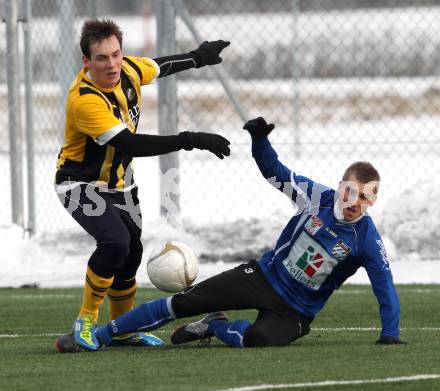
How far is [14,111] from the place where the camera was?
11211 millimetres

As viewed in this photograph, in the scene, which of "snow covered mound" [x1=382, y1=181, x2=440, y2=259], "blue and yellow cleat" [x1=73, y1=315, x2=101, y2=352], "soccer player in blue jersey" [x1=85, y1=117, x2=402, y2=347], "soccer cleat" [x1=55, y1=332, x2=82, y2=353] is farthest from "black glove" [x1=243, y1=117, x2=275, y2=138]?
"snow covered mound" [x1=382, y1=181, x2=440, y2=259]

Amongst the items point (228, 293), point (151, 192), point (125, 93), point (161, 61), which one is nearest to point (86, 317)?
point (228, 293)

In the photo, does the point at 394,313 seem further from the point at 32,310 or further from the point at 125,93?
the point at 32,310

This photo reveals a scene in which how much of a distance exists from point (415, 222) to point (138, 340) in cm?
437

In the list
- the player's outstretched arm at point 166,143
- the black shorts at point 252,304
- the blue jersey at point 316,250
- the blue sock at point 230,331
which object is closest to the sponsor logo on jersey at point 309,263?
the blue jersey at point 316,250

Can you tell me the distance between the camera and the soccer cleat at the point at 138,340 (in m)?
6.75

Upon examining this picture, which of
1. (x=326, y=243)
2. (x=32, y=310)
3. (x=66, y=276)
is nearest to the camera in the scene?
(x=326, y=243)

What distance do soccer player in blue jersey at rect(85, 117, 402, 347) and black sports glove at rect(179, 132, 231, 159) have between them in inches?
6.9

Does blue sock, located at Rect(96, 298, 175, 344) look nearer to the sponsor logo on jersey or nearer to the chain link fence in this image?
the sponsor logo on jersey

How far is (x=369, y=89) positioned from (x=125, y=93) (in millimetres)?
22314

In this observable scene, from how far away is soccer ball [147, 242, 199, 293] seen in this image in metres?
6.90

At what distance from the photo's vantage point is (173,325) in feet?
25.2

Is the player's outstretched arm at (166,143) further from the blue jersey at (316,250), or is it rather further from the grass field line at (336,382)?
the grass field line at (336,382)

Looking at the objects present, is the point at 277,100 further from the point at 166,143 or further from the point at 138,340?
the point at 166,143
